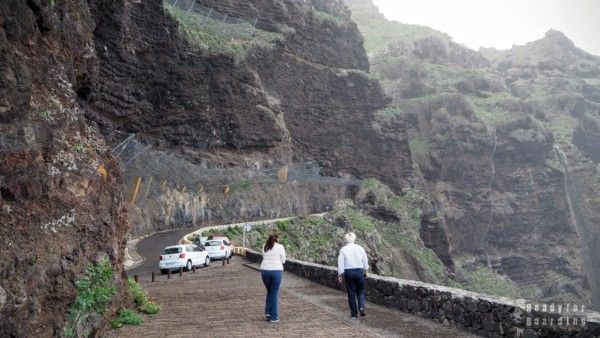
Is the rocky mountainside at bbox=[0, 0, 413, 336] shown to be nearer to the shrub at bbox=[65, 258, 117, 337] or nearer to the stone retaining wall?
the shrub at bbox=[65, 258, 117, 337]

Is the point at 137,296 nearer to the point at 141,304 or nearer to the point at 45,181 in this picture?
the point at 141,304

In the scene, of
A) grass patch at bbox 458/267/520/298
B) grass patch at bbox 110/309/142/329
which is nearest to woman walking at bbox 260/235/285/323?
grass patch at bbox 110/309/142/329

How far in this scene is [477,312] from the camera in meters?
9.41

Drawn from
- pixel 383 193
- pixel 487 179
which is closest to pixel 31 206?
pixel 383 193

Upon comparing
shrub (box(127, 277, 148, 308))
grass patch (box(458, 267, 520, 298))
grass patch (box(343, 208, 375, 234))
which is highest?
grass patch (box(343, 208, 375, 234))

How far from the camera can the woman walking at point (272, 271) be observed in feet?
34.6

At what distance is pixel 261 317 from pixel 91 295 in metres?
4.53

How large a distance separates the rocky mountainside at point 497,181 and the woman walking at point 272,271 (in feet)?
224

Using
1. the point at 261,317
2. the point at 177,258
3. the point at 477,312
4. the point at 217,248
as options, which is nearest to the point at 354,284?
the point at 261,317

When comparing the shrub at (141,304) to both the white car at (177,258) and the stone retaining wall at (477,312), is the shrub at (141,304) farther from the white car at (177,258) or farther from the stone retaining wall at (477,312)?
the white car at (177,258)

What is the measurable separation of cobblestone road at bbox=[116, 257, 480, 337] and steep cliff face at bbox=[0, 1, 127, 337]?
1.76m

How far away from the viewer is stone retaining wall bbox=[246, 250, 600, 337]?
738 centimetres

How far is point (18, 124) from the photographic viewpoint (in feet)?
28.0

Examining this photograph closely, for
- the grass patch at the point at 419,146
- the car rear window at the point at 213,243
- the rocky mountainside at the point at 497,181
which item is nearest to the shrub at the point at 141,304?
the car rear window at the point at 213,243
